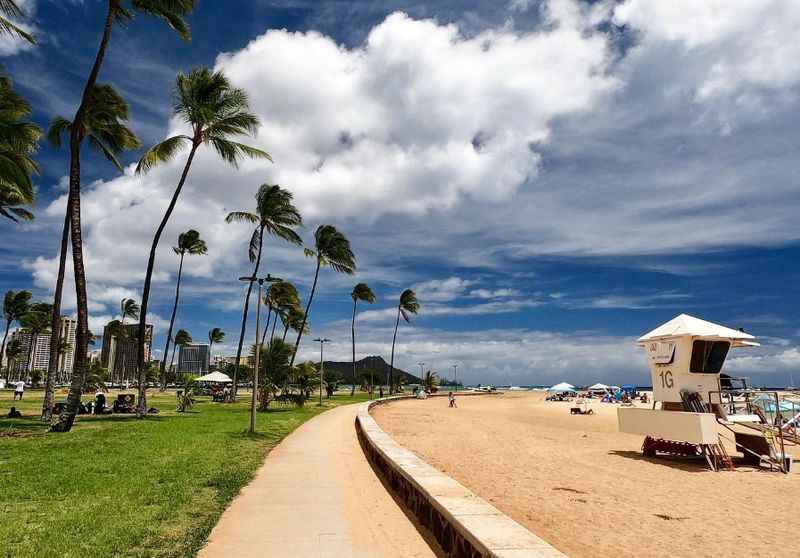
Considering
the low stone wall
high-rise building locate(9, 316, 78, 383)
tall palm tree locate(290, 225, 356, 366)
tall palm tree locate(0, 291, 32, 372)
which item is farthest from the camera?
high-rise building locate(9, 316, 78, 383)

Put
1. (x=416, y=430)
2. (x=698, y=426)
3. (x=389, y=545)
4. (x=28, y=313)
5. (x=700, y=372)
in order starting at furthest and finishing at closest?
(x=28, y=313), (x=416, y=430), (x=700, y=372), (x=698, y=426), (x=389, y=545)

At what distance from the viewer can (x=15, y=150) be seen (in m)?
16.3

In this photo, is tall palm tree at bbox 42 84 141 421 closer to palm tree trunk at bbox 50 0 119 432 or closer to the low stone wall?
palm tree trunk at bbox 50 0 119 432

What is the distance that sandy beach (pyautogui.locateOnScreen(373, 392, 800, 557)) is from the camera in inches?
240

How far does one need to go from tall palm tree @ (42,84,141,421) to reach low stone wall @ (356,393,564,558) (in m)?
15.2

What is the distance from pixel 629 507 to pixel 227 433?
11.7 meters

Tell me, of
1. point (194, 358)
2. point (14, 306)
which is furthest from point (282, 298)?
point (194, 358)

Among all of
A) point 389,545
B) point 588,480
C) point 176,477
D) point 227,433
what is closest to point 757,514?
point 588,480

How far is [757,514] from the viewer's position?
7.89 meters

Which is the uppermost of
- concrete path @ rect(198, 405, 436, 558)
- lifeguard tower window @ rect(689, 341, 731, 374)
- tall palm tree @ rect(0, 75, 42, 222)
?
tall palm tree @ rect(0, 75, 42, 222)

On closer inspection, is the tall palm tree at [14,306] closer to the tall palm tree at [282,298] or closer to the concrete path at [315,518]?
the tall palm tree at [282,298]

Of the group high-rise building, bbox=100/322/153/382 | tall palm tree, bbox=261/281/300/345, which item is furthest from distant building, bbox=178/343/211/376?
tall palm tree, bbox=261/281/300/345

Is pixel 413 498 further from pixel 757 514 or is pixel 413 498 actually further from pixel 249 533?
pixel 757 514

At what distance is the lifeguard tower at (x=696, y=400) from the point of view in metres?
12.8
